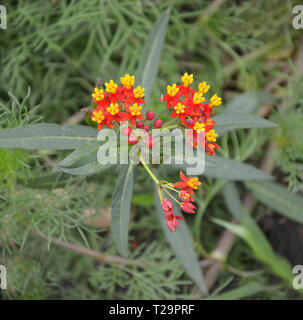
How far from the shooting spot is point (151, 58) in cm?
140

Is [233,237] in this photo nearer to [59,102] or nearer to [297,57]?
[297,57]

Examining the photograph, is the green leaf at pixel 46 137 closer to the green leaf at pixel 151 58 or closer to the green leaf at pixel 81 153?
the green leaf at pixel 81 153

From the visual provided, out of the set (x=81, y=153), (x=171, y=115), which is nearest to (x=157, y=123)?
(x=171, y=115)

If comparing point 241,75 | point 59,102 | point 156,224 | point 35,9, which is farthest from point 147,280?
point 35,9

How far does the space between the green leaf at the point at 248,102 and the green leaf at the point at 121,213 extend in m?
0.86

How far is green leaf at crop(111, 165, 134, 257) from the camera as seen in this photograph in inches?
46.2

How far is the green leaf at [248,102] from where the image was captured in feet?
6.12

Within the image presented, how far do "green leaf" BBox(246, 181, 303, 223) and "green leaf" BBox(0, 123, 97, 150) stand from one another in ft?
3.20

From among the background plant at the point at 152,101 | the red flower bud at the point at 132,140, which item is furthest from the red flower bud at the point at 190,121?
the background plant at the point at 152,101

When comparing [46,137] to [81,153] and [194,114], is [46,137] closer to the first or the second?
[81,153]

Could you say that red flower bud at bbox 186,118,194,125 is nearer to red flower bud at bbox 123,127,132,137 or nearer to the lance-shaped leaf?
red flower bud at bbox 123,127,132,137

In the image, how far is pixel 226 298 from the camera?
5.74ft
